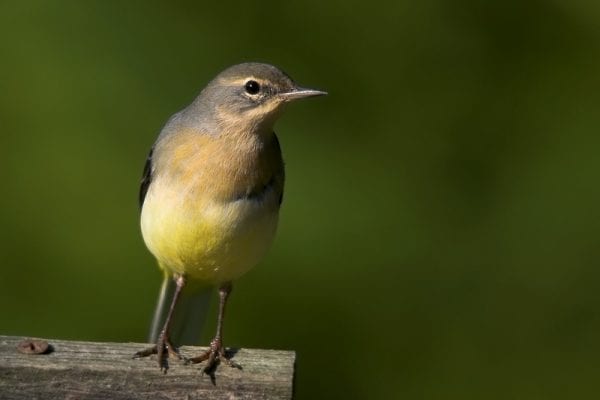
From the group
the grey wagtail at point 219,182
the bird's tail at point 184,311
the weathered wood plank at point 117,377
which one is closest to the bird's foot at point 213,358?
the weathered wood plank at point 117,377

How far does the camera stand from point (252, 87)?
221 inches

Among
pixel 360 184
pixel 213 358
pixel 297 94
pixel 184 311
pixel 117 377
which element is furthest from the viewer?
pixel 360 184

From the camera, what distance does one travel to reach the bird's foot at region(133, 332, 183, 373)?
4520 mm

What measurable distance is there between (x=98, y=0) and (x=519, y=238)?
2.54 meters

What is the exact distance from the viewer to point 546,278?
252 inches

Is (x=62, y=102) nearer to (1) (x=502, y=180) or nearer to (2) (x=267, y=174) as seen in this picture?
(2) (x=267, y=174)

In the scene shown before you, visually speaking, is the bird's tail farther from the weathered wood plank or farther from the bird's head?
the weathered wood plank

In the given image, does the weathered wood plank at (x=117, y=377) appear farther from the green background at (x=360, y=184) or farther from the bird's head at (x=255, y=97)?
the green background at (x=360, y=184)

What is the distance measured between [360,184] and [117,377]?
2369mm

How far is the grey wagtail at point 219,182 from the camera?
531 cm

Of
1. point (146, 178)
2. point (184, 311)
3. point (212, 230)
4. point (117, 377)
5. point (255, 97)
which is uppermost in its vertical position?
point (255, 97)

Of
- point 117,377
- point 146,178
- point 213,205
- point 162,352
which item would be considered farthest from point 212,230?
point 117,377

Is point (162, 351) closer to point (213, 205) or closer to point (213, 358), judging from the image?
point (213, 358)

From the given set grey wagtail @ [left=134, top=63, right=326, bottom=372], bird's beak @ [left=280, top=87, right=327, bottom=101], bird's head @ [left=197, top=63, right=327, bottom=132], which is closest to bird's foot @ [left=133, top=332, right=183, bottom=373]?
grey wagtail @ [left=134, top=63, right=326, bottom=372]
